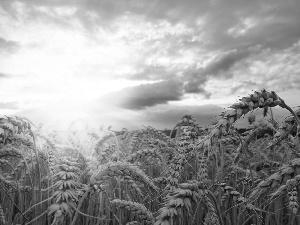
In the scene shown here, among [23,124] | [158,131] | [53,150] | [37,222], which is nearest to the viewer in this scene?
[23,124]

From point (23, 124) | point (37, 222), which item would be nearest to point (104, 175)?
point (23, 124)

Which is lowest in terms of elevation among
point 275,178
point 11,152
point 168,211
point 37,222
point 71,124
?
point 37,222

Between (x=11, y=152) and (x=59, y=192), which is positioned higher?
(x=11, y=152)

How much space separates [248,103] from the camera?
1812mm

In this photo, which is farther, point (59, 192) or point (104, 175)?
point (104, 175)

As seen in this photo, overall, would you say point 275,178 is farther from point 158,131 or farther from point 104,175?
point 158,131

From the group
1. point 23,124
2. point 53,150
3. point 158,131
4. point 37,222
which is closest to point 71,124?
point 158,131

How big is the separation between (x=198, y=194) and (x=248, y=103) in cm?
59

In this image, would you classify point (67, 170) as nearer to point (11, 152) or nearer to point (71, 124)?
point (11, 152)

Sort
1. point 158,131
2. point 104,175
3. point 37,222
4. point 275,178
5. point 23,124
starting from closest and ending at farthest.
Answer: point 275,178 < point 104,175 < point 23,124 < point 37,222 < point 158,131

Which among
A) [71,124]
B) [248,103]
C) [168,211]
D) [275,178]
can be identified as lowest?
[168,211]

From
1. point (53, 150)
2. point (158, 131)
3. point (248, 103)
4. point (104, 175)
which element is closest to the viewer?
point (248, 103)

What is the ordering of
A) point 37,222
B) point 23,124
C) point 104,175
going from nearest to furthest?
point 104,175 < point 23,124 < point 37,222

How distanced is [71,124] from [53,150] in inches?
126
